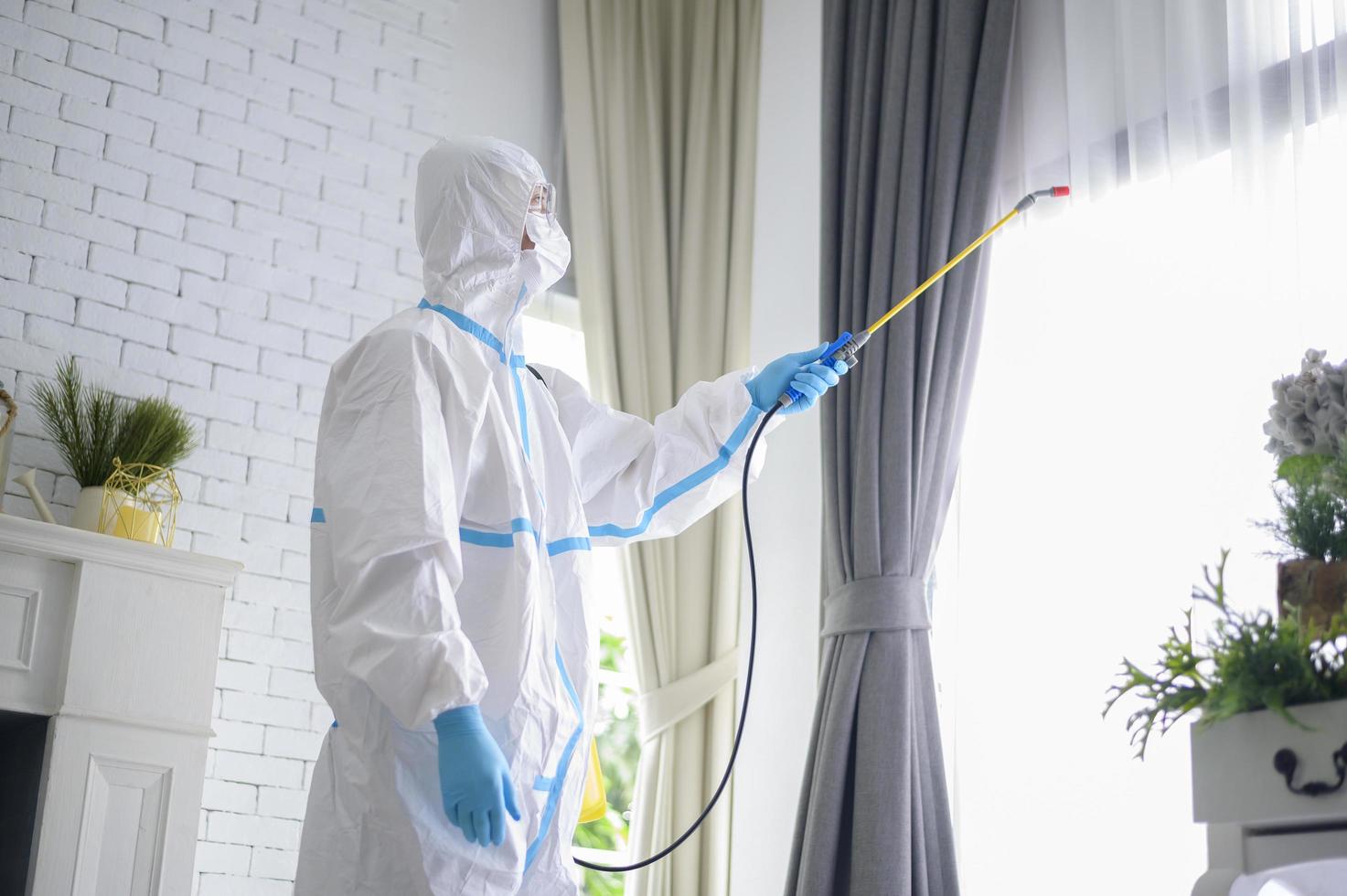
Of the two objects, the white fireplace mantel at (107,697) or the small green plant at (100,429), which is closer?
the white fireplace mantel at (107,697)

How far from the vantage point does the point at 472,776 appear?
5.97ft

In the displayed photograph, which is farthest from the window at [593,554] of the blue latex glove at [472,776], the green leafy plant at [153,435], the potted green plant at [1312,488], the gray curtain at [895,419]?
the potted green plant at [1312,488]

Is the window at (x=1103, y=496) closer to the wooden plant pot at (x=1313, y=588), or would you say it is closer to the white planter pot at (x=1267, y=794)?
the wooden plant pot at (x=1313, y=588)

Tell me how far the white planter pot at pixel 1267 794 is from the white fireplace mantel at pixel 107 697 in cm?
214

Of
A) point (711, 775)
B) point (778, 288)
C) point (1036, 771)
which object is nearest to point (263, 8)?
point (778, 288)

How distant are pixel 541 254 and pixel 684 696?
160 centimetres

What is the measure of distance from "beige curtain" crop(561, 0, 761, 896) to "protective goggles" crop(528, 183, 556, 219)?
1440 millimetres

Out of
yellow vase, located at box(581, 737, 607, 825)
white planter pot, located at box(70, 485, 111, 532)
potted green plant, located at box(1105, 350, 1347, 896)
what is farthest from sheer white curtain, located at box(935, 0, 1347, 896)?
white planter pot, located at box(70, 485, 111, 532)

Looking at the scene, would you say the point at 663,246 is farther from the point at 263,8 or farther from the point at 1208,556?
the point at 1208,556

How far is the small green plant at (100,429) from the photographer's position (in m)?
3.02

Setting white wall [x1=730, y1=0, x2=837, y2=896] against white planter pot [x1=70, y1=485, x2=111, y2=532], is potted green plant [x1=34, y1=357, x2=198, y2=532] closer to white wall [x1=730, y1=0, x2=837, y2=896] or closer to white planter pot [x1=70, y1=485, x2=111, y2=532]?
white planter pot [x1=70, y1=485, x2=111, y2=532]

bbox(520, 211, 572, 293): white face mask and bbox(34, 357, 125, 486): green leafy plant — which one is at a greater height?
bbox(520, 211, 572, 293): white face mask

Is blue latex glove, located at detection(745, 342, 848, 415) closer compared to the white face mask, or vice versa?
the white face mask

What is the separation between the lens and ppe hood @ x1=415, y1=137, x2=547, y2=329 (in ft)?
7.46
